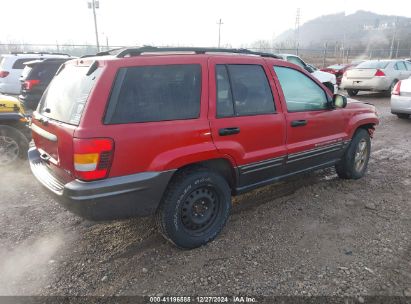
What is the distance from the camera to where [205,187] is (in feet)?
10.7

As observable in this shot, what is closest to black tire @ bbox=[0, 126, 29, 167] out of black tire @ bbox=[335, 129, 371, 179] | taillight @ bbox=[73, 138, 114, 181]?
taillight @ bbox=[73, 138, 114, 181]

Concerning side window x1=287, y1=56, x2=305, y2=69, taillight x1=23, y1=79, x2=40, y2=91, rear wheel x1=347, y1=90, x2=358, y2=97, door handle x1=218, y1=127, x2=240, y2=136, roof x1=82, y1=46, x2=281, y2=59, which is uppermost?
roof x1=82, y1=46, x2=281, y2=59

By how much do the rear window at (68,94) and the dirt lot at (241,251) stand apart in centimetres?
130

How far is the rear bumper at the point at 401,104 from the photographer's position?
348 inches

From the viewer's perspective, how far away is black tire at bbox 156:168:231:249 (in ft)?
9.95

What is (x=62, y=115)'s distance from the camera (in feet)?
9.80

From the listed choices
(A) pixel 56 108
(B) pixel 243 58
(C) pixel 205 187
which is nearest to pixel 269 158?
(C) pixel 205 187

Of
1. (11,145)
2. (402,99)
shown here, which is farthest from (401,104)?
(11,145)

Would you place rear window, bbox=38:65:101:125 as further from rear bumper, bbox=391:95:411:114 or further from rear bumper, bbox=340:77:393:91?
rear bumper, bbox=340:77:393:91

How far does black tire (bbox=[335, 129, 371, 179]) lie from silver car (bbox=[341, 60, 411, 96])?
31.6ft

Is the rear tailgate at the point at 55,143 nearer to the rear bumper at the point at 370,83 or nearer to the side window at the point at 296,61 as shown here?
the side window at the point at 296,61

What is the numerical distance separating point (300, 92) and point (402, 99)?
21.2 feet

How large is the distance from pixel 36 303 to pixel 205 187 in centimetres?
168

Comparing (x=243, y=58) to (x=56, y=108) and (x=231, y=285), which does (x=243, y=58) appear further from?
(x=231, y=285)
